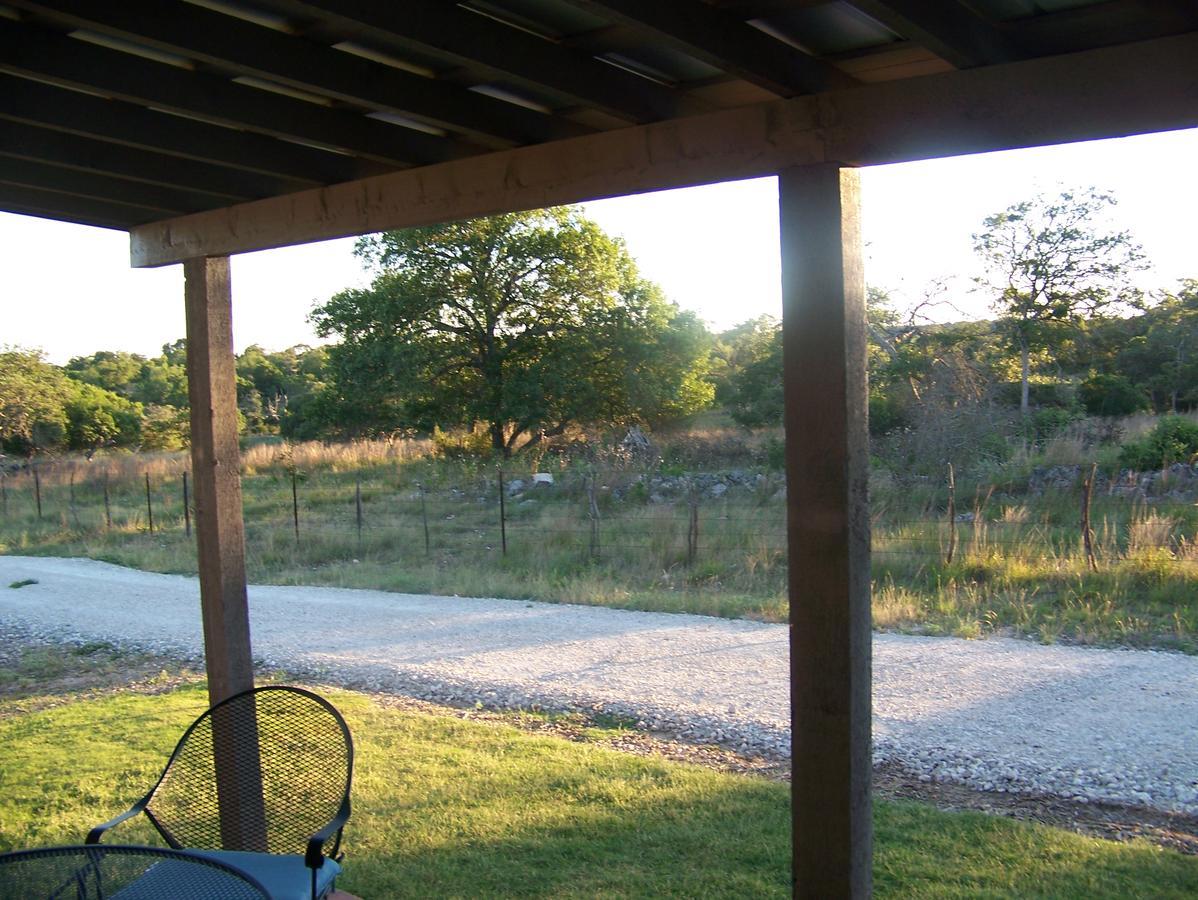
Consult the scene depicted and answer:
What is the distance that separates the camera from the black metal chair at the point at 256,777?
3240 millimetres

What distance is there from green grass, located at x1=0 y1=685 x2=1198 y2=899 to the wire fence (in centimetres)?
556

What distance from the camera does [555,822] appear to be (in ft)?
14.1

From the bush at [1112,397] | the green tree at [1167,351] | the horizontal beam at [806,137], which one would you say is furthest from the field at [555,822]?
the green tree at [1167,351]

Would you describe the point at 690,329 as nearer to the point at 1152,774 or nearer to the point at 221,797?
the point at 1152,774

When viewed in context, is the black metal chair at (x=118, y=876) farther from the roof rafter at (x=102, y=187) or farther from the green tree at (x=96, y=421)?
the green tree at (x=96, y=421)

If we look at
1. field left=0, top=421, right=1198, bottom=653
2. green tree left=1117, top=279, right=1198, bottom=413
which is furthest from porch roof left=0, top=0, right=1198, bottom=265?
green tree left=1117, top=279, right=1198, bottom=413

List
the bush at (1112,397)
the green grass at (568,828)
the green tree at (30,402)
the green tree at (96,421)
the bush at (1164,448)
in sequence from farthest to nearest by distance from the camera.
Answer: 1. the green tree at (96,421)
2. the green tree at (30,402)
3. the bush at (1112,397)
4. the bush at (1164,448)
5. the green grass at (568,828)

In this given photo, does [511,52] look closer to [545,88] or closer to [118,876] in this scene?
[545,88]

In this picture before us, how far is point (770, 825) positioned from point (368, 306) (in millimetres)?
20021

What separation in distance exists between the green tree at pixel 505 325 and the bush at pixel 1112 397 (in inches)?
312

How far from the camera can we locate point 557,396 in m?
21.6

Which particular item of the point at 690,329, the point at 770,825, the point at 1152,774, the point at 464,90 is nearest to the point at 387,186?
the point at 464,90

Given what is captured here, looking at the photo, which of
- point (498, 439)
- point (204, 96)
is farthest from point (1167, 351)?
point (204, 96)

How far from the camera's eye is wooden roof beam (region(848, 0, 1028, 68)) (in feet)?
6.25
